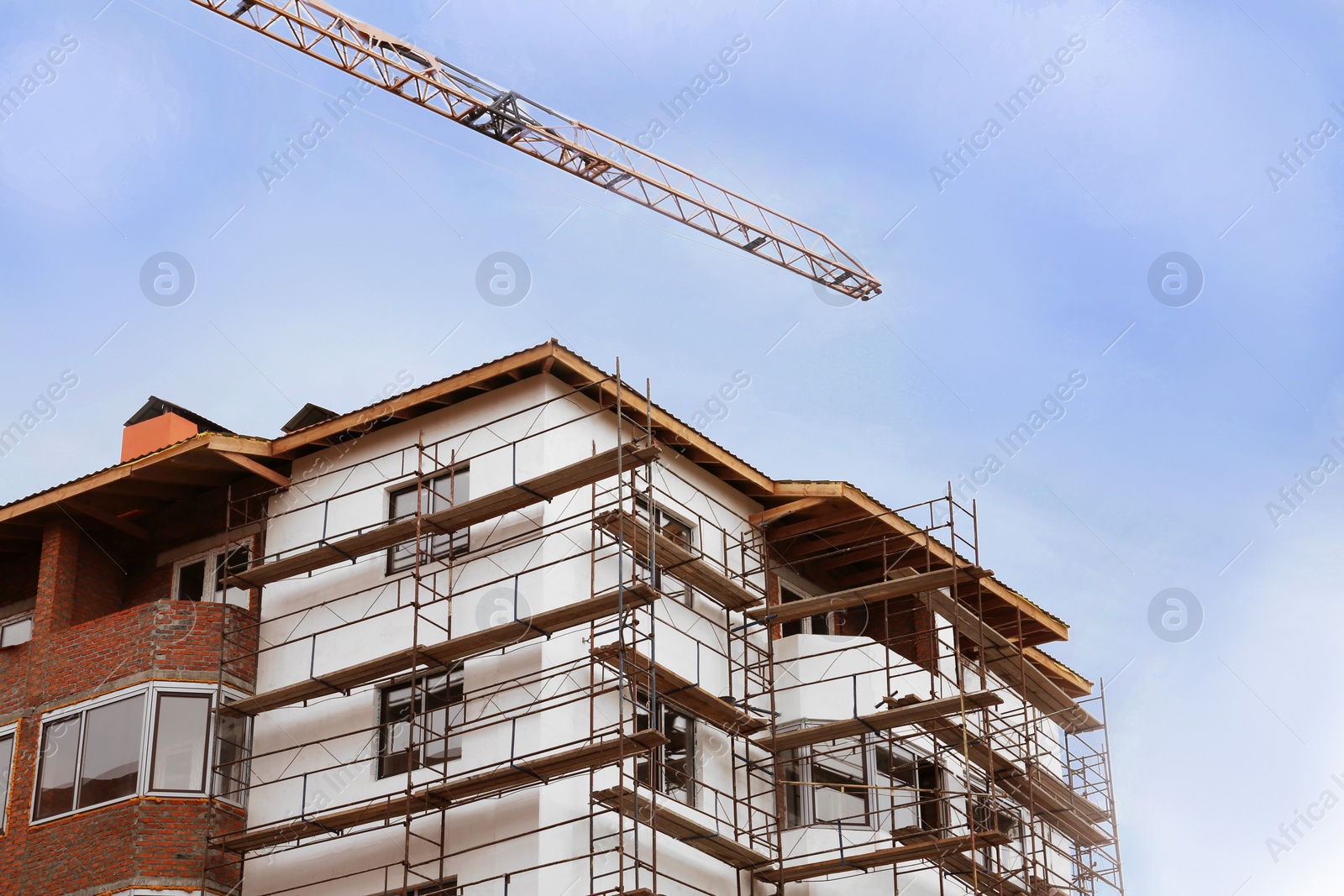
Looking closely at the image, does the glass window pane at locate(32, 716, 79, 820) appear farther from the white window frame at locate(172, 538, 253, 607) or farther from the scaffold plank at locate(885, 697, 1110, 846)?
the scaffold plank at locate(885, 697, 1110, 846)

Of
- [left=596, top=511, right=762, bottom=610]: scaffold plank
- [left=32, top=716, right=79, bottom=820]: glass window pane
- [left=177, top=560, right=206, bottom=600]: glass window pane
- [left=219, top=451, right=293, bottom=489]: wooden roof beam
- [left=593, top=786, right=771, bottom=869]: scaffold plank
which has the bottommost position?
[left=593, top=786, right=771, bottom=869]: scaffold plank

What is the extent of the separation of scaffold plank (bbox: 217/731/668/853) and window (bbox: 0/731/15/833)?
4184mm

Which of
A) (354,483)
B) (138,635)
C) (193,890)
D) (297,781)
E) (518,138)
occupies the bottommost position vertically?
(193,890)

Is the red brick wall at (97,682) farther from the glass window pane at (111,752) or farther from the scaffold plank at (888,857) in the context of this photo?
the scaffold plank at (888,857)

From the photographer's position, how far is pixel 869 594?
2908 cm

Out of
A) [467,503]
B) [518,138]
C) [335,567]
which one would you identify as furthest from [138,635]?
[518,138]

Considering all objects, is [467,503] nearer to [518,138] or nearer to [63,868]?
[63,868]

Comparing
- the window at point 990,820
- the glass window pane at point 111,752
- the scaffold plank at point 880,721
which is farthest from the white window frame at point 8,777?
the window at point 990,820

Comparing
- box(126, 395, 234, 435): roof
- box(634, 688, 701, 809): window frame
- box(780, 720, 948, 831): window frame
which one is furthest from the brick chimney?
box(780, 720, 948, 831): window frame

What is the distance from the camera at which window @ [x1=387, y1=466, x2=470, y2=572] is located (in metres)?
27.2

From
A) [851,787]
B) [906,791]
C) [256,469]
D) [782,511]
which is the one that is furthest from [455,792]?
[906,791]

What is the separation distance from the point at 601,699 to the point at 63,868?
28.1ft

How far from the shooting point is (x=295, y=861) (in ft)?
86.2

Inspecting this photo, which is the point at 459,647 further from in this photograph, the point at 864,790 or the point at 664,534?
the point at 864,790
